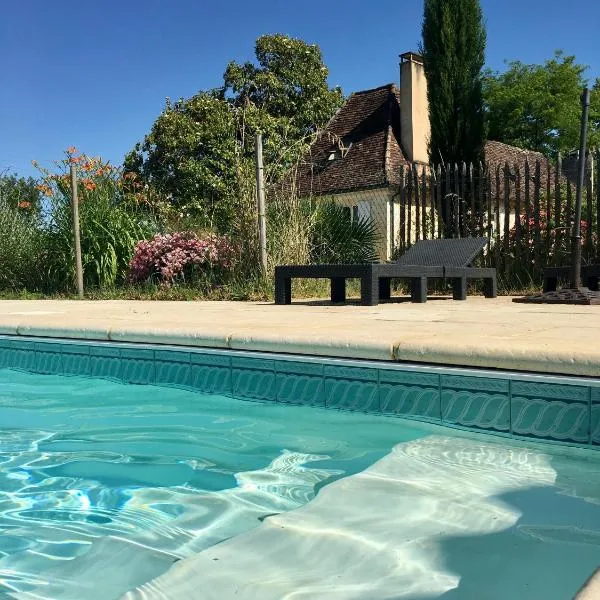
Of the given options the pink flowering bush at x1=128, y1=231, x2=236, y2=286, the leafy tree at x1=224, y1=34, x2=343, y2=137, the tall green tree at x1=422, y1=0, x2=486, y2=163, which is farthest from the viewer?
the leafy tree at x1=224, y1=34, x2=343, y2=137

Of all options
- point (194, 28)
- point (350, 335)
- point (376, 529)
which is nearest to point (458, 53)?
point (194, 28)

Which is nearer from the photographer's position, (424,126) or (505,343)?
(505,343)

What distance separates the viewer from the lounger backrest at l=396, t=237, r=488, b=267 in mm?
6375

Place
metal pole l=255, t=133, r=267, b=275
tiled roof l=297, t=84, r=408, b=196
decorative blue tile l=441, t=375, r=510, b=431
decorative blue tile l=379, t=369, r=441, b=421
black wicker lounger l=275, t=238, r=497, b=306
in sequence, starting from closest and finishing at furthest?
decorative blue tile l=441, t=375, r=510, b=431 → decorative blue tile l=379, t=369, r=441, b=421 → black wicker lounger l=275, t=238, r=497, b=306 → metal pole l=255, t=133, r=267, b=275 → tiled roof l=297, t=84, r=408, b=196

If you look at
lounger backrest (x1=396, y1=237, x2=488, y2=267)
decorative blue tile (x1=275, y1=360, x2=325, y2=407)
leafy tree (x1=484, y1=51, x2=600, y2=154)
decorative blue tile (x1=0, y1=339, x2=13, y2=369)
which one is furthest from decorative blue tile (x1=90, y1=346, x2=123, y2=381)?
leafy tree (x1=484, y1=51, x2=600, y2=154)

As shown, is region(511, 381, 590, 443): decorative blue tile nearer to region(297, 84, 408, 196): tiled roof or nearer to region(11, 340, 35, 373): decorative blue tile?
region(11, 340, 35, 373): decorative blue tile

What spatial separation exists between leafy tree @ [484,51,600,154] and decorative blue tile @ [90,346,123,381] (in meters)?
33.3

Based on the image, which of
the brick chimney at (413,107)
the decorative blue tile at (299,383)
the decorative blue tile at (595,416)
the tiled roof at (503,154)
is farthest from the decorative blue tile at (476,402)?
the tiled roof at (503,154)

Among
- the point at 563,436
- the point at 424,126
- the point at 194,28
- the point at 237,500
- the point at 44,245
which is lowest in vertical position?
the point at 237,500

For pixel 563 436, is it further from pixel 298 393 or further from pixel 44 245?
pixel 44 245

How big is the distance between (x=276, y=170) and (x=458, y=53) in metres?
9.99

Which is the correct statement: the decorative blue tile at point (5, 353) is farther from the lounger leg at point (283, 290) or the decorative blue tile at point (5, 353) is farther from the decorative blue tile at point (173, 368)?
the lounger leg at point (283, 290)

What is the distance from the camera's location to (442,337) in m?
2.81

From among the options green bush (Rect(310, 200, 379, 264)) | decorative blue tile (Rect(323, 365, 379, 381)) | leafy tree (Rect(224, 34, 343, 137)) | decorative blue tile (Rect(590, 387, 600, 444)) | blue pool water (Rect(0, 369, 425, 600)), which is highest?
leafy tree (Rect(224, 34, 343, 137))
